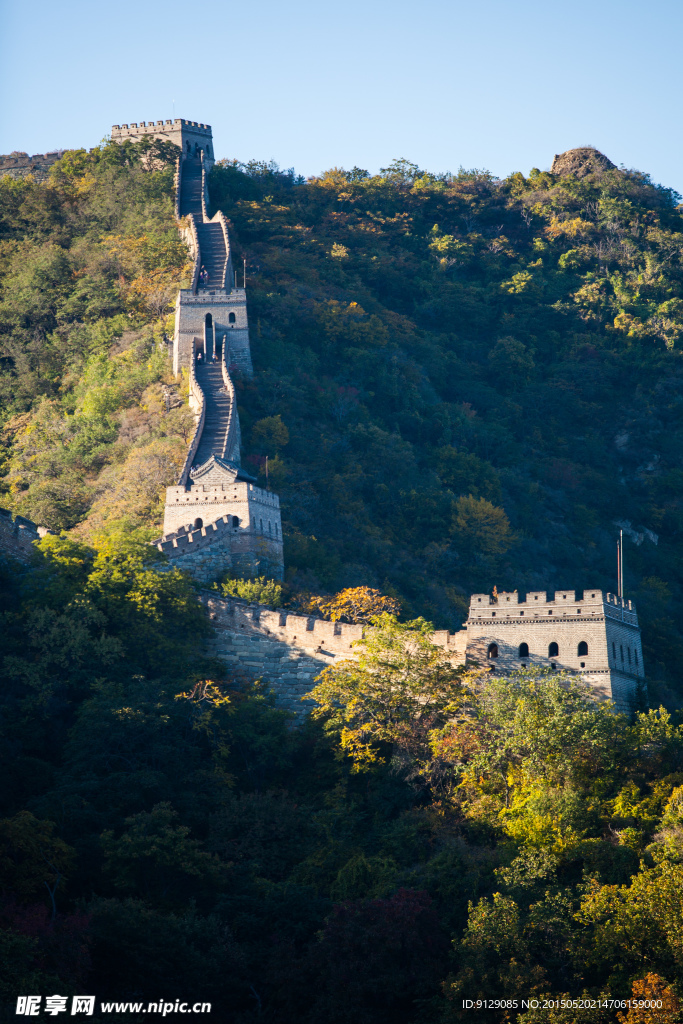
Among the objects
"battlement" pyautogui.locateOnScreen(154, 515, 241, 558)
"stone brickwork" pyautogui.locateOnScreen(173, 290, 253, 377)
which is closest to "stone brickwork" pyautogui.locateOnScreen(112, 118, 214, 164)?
"stone brickwork" pyautogui.locateOnScreen(173, 290, 253, 377)

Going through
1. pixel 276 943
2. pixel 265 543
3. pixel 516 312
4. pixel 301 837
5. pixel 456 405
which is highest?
pixel 516 312

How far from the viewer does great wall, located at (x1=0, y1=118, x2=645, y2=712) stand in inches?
1663

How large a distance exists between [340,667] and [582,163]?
64.6m

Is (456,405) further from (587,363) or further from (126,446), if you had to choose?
(126,446)

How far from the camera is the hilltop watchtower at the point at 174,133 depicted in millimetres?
89438

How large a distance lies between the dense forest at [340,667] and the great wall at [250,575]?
3.07 feet

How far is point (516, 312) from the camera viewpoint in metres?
88.5

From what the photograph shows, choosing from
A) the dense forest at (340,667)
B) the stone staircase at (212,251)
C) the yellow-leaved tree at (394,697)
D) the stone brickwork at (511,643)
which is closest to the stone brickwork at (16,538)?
the dense forest at (340,667)

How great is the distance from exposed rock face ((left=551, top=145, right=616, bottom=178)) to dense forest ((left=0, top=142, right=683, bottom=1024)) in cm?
1491

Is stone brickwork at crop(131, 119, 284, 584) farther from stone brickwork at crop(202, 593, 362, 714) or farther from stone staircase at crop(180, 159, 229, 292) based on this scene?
stone brickwork at crop(202, 593, 362, 714)

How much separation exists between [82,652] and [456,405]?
1575 inches

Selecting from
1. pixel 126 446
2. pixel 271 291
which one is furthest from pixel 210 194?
pixel 126 446

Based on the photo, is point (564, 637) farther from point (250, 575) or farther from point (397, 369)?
point (397, 369)

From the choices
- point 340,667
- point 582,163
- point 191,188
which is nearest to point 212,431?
point 340,667
